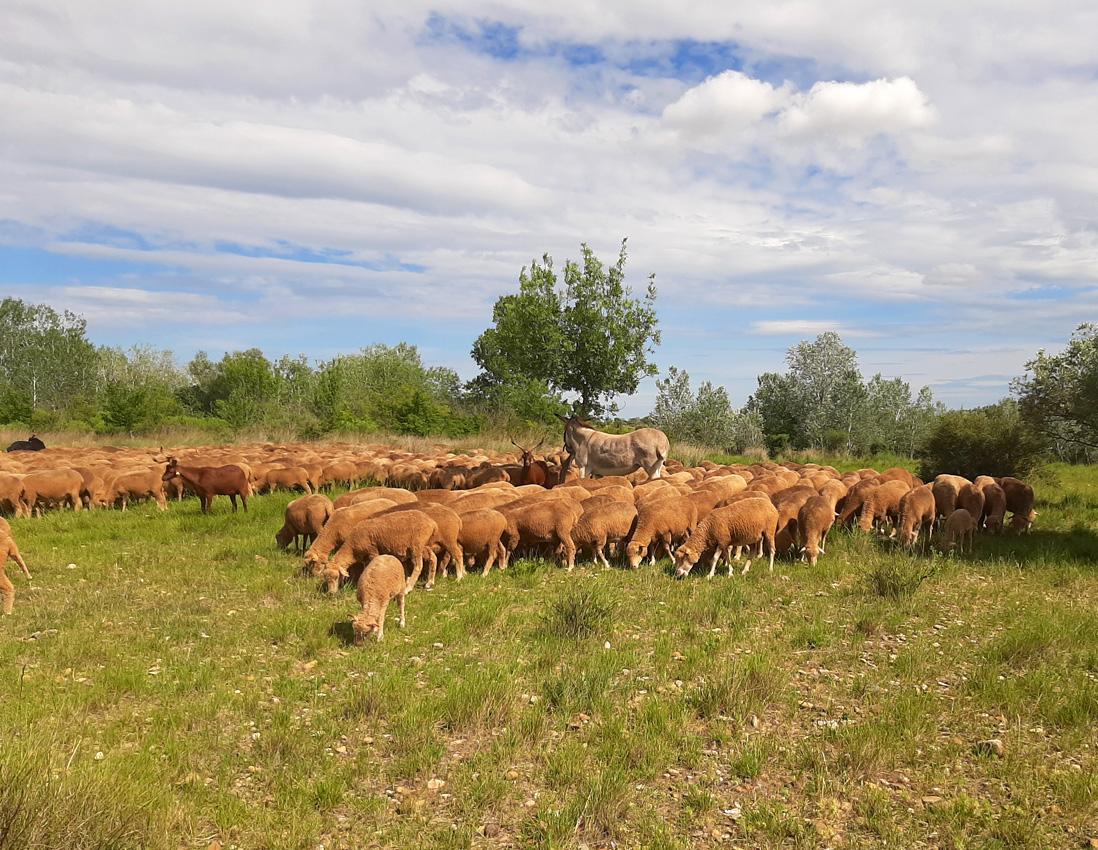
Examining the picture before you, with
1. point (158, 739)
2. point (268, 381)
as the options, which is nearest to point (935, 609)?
point (158, 739)

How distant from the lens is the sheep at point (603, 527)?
1244 centimetres

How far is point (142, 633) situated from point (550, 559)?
679cm

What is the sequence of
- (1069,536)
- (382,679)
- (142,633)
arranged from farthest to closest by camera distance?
(1069,536) < (142,633) < (382,679)

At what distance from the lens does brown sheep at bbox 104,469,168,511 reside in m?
19.9

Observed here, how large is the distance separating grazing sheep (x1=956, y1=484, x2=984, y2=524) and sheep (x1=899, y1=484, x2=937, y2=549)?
3.13ft

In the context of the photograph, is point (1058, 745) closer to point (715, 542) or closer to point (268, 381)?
point (715, 542)

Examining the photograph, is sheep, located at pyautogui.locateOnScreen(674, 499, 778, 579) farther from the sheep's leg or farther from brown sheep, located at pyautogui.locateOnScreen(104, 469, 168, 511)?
brown sheep, located at pyautogui.locateOnScreen(104, 469, 168, 511)

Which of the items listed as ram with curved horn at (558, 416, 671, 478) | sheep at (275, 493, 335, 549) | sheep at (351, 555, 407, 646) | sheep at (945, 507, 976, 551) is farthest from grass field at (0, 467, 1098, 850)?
ram with curved horn at (558, 416, 671, 478)

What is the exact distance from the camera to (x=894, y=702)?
6.75 meters

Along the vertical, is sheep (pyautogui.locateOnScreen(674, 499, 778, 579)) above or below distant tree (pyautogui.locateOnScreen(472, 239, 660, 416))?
below

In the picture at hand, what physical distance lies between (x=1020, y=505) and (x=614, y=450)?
9.89 m

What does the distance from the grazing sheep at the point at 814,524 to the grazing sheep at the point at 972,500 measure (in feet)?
13.9

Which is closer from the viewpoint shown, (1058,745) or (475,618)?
(1058,745)

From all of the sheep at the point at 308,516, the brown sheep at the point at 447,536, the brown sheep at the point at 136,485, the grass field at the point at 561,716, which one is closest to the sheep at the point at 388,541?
the brown sheep at the point at 447,536
